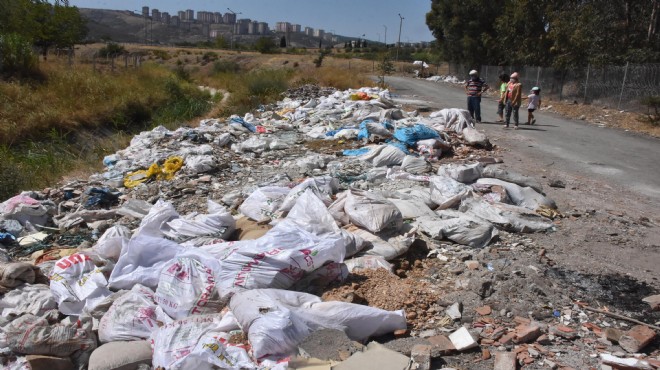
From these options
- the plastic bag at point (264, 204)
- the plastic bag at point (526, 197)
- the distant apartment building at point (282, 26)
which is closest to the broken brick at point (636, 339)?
the plastic bag at point (526, 197)

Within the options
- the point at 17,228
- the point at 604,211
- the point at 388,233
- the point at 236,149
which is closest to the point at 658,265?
the point at 604,211

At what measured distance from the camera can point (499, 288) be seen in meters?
3.17

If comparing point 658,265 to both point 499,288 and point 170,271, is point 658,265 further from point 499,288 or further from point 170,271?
point 170,271

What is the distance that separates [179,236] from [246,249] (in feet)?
3.68

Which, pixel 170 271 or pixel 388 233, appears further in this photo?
pixel 388 233

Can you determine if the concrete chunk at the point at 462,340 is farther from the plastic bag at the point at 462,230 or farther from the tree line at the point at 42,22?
the tree line at the point at 42,22

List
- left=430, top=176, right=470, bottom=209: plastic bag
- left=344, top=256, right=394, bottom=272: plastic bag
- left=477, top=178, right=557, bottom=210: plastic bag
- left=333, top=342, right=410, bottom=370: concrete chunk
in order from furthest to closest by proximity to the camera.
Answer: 1. left=477, top=178, right=557, bottom=210: plastic bag
2. left=430, top=176, right=470, bottom=209: plastic bag
3. left=344, top=256, right=394, bottom=272: plastic bag
4. left=333, top=342, right=410, bottom=370: concrete chunk

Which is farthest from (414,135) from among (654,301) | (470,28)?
(470,28)

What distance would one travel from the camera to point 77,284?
320 cm

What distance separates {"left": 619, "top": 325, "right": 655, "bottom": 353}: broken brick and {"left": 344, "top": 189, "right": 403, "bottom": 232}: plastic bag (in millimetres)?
1761

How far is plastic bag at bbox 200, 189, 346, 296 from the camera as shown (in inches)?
116

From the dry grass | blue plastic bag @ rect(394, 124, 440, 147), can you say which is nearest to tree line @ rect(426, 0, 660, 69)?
the dry grass

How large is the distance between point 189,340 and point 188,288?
1.48ft

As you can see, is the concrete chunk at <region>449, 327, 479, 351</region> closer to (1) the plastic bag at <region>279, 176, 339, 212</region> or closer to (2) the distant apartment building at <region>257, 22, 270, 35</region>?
(1) the plastic bag at <region>279, 176, 339, 212</region>
